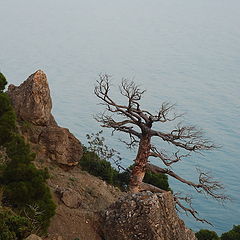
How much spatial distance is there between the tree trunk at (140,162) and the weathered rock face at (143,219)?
615cm

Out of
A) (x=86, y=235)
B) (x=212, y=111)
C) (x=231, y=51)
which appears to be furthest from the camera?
(x=231, y=51)

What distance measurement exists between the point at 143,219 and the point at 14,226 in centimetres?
494

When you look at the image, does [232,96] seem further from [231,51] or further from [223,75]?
[231,51]

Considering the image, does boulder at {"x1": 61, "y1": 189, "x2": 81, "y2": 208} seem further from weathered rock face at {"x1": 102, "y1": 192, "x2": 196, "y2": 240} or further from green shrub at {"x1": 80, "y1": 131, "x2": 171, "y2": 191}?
green shrub at {"x1": 80, "y1": 131, "x2": 171, "y2": 191}

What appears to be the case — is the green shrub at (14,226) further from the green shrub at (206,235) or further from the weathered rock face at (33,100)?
the green shrub at (206,235)

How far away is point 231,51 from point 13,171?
130 m

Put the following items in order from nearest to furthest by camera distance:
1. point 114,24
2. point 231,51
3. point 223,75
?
1. point 223,75
2. point 231,51
3. point 114,24

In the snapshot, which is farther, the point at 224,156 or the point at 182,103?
the point at 182,103

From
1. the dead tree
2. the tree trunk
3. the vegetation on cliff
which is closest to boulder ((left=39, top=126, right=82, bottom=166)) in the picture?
the dead tree

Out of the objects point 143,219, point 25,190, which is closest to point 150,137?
point 143,219

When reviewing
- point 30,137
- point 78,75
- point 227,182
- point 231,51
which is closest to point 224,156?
point 227,182

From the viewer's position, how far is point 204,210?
178 ft

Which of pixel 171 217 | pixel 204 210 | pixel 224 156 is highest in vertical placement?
pixel 224 156

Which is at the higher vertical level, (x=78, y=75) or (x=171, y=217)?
(x=78, y=75)
